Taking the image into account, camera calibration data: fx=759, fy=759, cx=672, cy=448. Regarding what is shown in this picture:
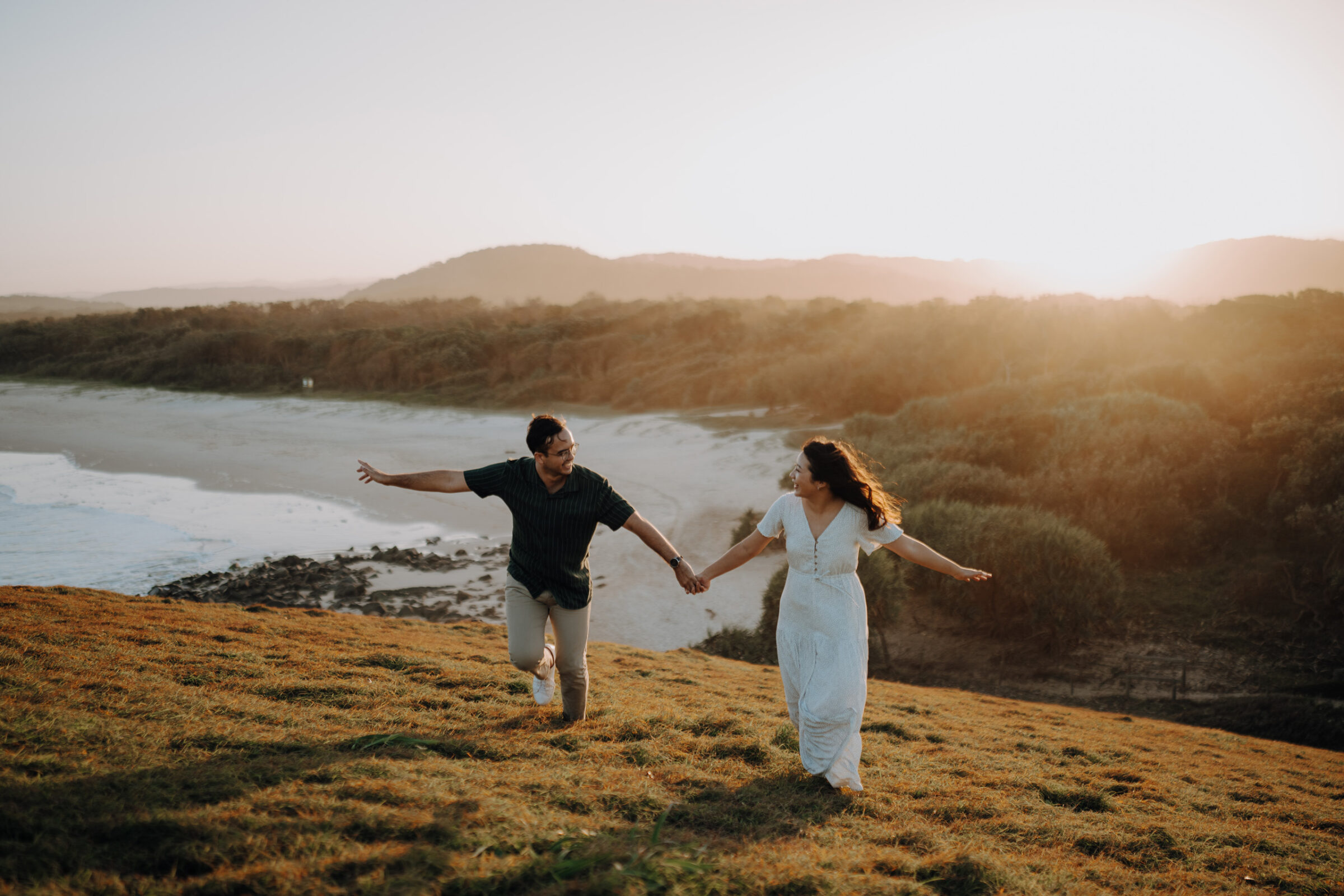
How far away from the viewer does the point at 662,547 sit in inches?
183

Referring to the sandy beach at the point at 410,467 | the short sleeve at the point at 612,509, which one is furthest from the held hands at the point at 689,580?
the sandy beach at the point at 410,467

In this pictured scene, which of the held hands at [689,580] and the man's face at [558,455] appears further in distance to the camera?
the held hands at [689,580]

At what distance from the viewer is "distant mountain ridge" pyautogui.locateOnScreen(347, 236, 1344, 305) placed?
111 metres

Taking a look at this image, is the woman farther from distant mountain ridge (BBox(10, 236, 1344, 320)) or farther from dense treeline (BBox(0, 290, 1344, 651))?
distant mountain ridge (BBox(10, 236, 1344, 320))

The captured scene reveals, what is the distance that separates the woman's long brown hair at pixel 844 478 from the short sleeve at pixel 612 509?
1.10 metres

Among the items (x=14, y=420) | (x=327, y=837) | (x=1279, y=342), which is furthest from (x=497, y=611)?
(x=14, y=420)

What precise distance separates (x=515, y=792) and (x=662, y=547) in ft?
5.38

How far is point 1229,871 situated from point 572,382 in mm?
43004

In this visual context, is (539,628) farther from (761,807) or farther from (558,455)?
(761,807)

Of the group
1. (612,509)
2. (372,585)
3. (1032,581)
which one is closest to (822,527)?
(612,509)

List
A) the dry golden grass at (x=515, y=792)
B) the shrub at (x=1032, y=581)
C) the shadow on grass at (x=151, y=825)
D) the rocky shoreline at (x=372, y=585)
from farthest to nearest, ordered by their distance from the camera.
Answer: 1. the shrub at (x=1032, y=581)
2. the rocky shoreline at (x=372, y=585)
3. the dry golden grass at (x=515, y=792)
4. the shadow on grass at (x=151, y=825)

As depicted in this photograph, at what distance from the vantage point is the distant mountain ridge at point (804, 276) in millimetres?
110688

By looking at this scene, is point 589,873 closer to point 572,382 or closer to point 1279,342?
point 1279,342

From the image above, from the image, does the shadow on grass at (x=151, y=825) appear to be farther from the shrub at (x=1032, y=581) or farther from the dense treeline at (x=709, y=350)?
the dense treeline at (x=709, y=350)
